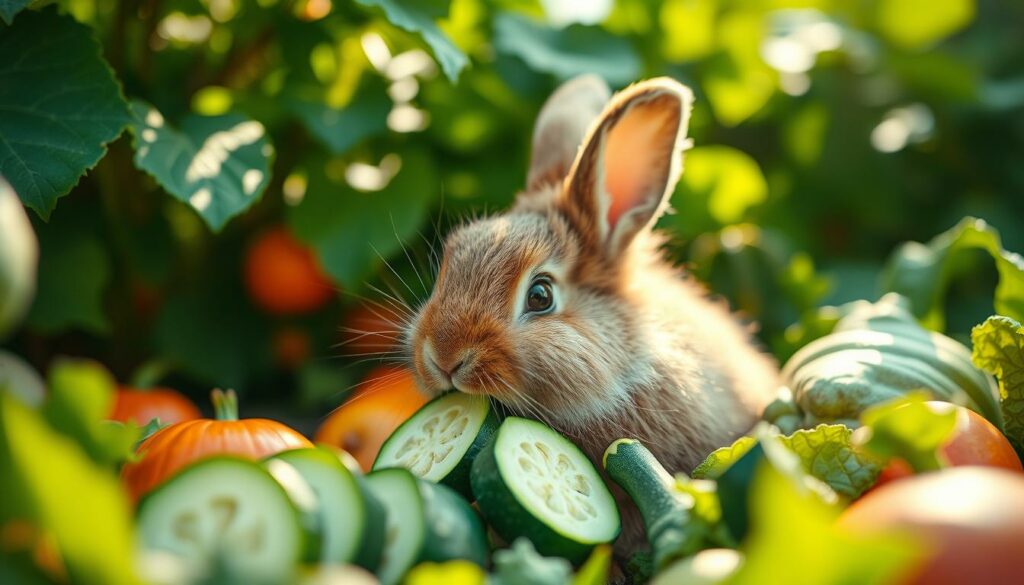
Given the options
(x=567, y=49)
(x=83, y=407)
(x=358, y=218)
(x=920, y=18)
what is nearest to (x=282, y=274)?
(x=358, y=218)

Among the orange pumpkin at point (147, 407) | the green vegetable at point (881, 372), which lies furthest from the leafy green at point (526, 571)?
the orange pumpkin at point (147, 407)

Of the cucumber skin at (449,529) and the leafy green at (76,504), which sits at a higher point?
the leafy green at (76,504)

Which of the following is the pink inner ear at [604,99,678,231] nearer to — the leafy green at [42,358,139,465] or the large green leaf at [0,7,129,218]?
the large green leaf at [0,7,129,218]

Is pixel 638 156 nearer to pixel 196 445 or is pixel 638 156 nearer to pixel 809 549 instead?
pixel 196 445

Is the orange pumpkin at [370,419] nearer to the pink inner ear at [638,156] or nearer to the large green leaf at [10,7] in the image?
the pink inner ear at [638,156]

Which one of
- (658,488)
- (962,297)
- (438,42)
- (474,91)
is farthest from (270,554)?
(962,297)

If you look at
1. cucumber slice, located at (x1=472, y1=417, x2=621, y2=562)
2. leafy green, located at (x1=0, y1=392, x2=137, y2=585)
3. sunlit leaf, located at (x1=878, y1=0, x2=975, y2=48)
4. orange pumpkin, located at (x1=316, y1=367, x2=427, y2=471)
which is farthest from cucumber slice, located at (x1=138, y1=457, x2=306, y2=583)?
sunlit leaf, located at (x1=878, y1=0, x2=975, y2=48)

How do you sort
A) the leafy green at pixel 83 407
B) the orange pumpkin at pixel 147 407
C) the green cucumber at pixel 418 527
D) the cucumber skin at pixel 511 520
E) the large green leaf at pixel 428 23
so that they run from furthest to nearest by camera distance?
the orange pumpkin at pixel 147 407 < the large green leaf at pixel 428 23 < the cucumber skin at pixel 511 520 < the green cucumber at pixel 418 527 < the leafy green at pixel 83 407
